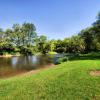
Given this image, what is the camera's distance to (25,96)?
10984 mm

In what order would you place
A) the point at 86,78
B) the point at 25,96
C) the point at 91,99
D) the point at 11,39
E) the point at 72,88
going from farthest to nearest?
the point at 11,39 → the point at 86,78 → the point at 72,88 → the point at 25,96 → the point at 91,99

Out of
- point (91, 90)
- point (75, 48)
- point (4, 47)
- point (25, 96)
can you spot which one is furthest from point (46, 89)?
point (75, 48)

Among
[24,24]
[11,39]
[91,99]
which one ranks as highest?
[24,24]

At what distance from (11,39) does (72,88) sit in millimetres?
95327

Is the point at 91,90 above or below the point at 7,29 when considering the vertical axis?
below

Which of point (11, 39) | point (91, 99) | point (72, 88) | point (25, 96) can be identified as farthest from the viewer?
point (11, 39)

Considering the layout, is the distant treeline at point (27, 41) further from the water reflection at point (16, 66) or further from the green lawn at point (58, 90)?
the green lawn at point (58, 90)

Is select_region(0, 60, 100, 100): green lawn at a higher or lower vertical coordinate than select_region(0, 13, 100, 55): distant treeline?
lower

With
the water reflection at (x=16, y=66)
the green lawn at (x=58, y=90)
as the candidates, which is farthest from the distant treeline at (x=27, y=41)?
the green lawn at (x=58, y=90)

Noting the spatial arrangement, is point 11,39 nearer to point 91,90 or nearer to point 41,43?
point 41,43

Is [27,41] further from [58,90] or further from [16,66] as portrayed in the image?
[58,90]

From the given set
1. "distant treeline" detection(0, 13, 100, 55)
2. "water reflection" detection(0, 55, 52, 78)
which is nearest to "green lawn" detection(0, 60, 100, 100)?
"water reflection" detection(0, 55, 52, 78)

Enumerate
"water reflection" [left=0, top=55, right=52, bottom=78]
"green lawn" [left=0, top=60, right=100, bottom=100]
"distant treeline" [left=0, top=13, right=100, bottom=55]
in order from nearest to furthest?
"green lawn" [left=0, top=60, right=100, bottom=100] < "water reflection" [left=0, top=55, right=52, bottom=78] < "distant treeline" [left=0, top=13, right=100, bottom=55]

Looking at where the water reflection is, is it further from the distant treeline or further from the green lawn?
the distant treeline
